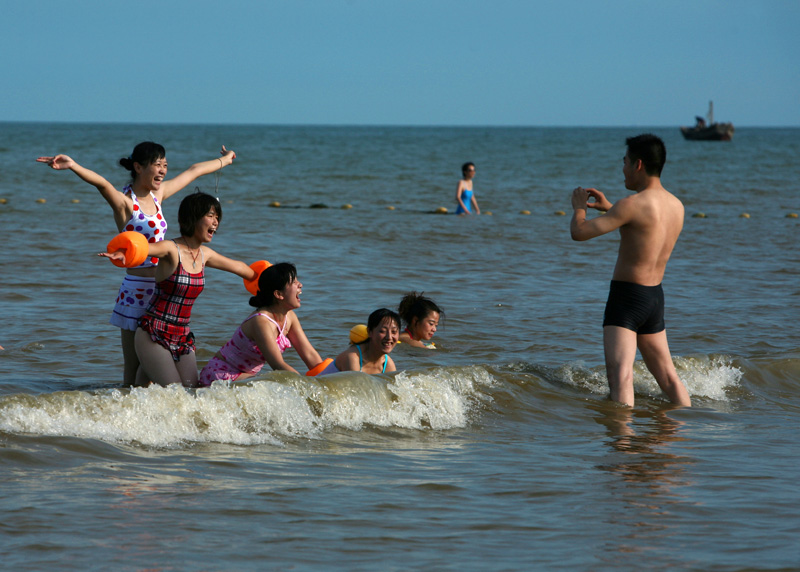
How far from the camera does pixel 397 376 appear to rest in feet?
21.9

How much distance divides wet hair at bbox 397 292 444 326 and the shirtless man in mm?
1941

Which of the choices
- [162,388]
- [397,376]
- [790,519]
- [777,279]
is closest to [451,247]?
[777,279]

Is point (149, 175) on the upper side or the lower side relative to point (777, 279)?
upper

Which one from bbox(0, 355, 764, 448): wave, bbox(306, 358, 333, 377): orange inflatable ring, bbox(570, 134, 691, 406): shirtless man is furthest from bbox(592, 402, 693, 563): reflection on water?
bbox(306, 358, 333, 377): orange inflatable ring

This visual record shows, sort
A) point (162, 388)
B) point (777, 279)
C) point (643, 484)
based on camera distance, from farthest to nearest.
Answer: point (777, 279) → point (162, 388) → point (643, 484)

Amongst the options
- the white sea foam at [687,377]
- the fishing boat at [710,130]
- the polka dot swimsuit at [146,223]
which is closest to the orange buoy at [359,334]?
the polka dot swimsuit at [146,223]

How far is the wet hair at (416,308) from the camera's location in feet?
25.7

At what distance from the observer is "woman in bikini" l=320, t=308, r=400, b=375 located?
653 centimetres

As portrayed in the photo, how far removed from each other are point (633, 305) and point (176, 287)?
9.46 feet

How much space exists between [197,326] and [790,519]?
6304mm

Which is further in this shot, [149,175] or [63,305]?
[63,305]

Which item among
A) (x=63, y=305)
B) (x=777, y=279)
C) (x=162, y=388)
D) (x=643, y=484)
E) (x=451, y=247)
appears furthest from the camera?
(x=451, y=247)

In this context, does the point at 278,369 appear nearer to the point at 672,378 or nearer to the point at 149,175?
the point at 149,175

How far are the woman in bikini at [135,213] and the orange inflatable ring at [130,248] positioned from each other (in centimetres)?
56
